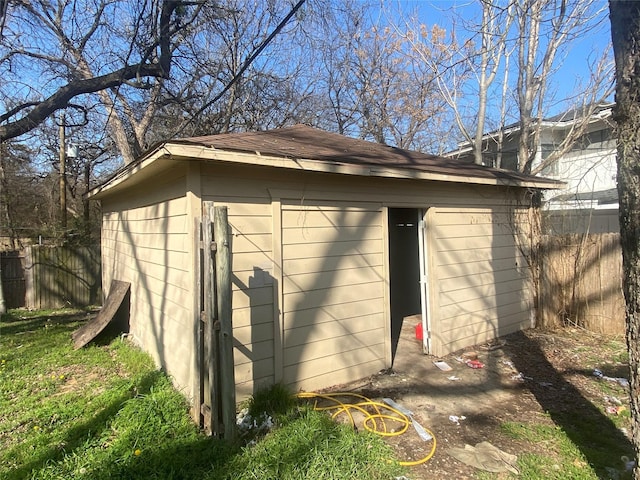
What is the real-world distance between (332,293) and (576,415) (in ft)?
9.06

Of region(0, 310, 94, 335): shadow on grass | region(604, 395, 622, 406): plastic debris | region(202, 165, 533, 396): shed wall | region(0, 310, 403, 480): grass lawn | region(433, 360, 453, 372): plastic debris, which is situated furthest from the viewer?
region(0, 310, 94, 335): shadow on grass

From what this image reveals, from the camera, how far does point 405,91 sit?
51.9 ft

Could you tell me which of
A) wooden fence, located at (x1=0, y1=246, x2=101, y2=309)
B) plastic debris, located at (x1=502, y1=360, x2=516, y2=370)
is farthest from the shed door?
wooden fence, located at (x1=0, y1=246, x2=101, y2=309)

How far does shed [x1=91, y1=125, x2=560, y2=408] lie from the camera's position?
375 cm

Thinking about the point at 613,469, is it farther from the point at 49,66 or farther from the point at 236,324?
the point at 49,66

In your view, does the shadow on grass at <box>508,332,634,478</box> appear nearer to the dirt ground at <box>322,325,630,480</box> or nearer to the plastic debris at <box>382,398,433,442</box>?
the dirt ground at <box>322,325,630,480</box>

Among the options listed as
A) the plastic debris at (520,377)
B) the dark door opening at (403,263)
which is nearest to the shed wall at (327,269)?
the plastic debris at (520,377)

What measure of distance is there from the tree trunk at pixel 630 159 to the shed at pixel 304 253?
240cm

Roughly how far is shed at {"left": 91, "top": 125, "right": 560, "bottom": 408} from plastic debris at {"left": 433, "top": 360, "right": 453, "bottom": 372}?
0.22 meters

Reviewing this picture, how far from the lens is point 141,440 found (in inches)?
122

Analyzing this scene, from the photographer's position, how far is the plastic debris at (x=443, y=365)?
5125mm

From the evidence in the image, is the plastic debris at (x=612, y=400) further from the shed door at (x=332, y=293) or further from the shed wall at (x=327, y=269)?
the shed door at (x=332, y=293)

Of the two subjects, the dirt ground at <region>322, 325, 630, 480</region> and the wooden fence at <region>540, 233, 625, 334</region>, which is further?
the wooden fence at <region>540, 233, 625, 334</region>

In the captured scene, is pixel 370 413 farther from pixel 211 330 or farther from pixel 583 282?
pixel 583 282
